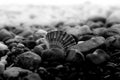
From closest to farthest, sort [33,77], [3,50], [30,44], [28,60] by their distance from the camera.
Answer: [33,77]
[28,60]
[3,50]
[30,44]

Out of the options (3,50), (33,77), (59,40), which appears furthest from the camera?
(3,50)

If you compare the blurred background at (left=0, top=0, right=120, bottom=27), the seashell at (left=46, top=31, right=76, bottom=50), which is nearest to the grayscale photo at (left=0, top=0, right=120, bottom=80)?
the seashell at (left=46, top=31, right=76, bottom=50)

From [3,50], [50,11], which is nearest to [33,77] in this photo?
[3,50]

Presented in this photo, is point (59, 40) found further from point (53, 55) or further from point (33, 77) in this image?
point (33, 77)

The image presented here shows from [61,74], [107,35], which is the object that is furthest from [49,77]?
[107,35]

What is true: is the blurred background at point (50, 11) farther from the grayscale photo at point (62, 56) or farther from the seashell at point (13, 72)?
the seashell at point (13, 72)

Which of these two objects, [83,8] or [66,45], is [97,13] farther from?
[66,45]

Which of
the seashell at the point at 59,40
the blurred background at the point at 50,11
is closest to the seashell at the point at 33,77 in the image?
the seashell at the point at 59,40
